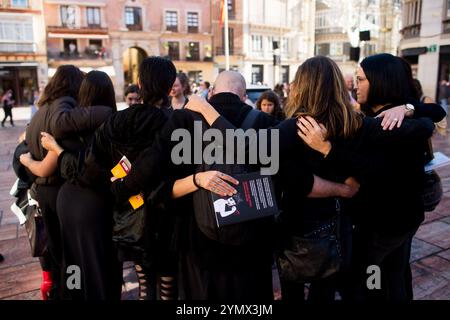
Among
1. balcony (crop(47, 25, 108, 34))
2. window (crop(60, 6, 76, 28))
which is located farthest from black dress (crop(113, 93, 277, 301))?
window (crop(60, 6, 76, 28))

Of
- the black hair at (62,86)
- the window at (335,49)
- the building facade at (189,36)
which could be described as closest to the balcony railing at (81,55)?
the building facade at (189,36)

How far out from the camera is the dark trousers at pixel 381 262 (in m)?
2.19

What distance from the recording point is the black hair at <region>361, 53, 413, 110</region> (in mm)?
2098

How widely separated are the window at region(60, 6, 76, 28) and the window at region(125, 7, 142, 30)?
14.2 feet

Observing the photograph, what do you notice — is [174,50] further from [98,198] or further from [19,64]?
[98,198]

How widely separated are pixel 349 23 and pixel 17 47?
32274 millimetres

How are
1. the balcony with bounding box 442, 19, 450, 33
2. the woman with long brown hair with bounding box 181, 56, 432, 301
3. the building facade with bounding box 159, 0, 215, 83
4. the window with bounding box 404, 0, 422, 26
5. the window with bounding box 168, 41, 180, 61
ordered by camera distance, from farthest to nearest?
the window with bounding box 168, 41, 180, 61, the building facade with bounding box 159, 0, 215, 83, the window with bounding box 404, 0, 422, 26, the balcony with bounding box 442, 19, 450, 33, the woman with long brown hair with bounding box 181, 56, 432, 301

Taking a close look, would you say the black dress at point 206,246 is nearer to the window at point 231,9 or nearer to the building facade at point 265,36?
the building facade at point 265,36

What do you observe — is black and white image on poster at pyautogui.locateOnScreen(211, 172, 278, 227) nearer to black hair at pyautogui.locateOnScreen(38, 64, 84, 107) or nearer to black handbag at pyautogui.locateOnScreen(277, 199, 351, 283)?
black handbag at pyautogui.locateOnScreen(277, 199, 351, 283)

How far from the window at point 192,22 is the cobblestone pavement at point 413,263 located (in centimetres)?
3308

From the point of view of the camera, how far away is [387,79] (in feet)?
6.94

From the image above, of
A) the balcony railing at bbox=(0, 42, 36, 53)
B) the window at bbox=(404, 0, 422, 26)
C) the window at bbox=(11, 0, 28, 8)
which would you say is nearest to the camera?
the window at bbox=(404, 0, 422, 26)

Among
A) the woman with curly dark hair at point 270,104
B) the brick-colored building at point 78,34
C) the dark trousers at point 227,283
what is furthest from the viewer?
the brick-colored building at point 78,34

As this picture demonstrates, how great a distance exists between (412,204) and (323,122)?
2.40ft
